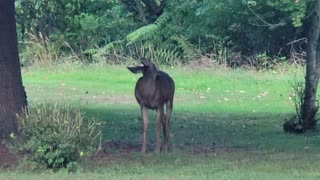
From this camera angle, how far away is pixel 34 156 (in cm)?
1053

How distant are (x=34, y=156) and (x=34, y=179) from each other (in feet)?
2.85

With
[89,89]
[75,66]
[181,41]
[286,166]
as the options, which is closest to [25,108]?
[286,166]

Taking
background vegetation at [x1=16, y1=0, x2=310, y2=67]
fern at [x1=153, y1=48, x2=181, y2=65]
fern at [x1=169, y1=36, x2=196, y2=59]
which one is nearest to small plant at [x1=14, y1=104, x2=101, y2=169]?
background vegetation at [x1=16, y1=0, x2=310, y2=67]

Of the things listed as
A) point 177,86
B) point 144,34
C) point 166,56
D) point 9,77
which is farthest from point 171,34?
point 9,77

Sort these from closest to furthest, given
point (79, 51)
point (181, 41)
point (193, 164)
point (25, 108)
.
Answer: point (193, 164) < point (25, 108) < point (181, 41) < point (79, 51)

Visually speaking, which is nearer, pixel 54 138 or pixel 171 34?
pixel 54 138

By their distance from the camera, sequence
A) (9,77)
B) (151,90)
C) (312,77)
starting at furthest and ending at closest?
A: (312,77)
(151,90)
(9,77)

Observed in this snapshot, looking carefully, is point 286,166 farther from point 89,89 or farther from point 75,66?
point 75,66

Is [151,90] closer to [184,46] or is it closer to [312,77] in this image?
[312,77]

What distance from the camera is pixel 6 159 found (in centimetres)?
1172

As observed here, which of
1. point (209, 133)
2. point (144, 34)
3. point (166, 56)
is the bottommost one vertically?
point (166, 56)

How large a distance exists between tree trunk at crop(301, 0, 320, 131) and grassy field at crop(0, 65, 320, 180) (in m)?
0.43

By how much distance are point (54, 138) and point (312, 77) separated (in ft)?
21.8

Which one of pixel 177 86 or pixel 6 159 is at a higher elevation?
pixel 6 159
